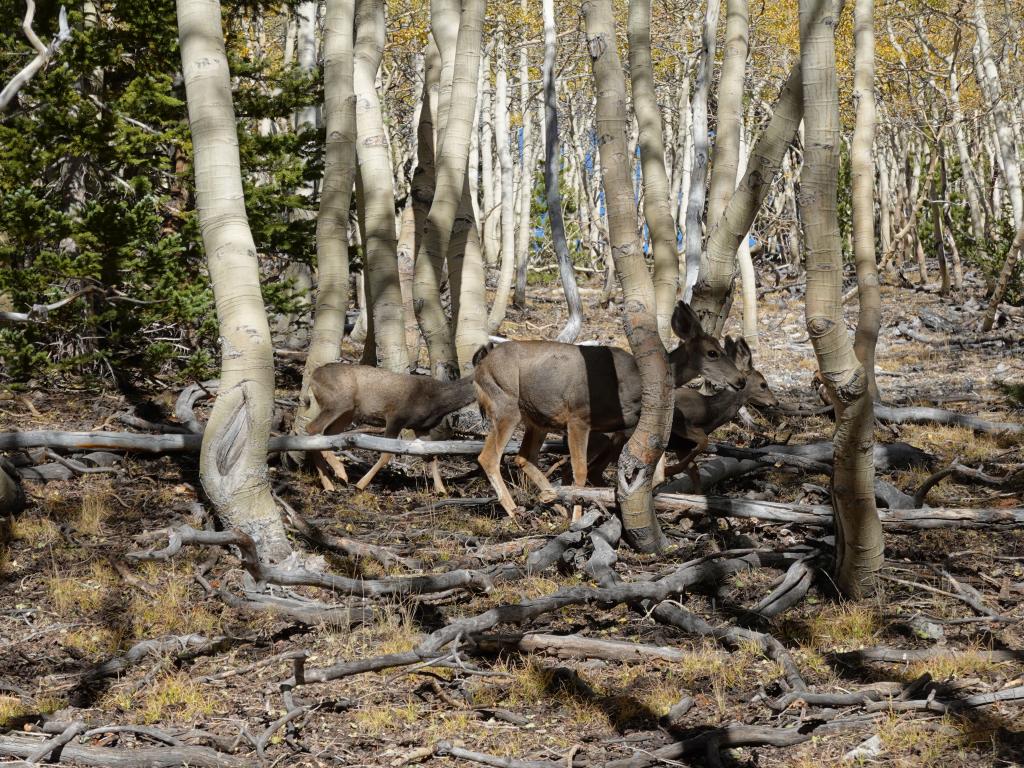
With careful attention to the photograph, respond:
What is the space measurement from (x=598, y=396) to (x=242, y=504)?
3531mm

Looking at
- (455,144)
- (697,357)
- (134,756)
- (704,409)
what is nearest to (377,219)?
(455,144)

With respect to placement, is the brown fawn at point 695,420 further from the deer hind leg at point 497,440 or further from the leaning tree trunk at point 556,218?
the leaning tree trunk at point 556,218

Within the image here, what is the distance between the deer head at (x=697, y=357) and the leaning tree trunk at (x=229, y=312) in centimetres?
391

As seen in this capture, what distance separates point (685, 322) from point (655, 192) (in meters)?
1.21

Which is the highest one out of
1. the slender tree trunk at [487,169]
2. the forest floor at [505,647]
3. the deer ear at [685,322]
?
the slender tree trunk at [487,169]

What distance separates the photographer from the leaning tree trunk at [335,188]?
10914 mm

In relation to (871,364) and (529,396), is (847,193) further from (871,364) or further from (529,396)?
(529,396)

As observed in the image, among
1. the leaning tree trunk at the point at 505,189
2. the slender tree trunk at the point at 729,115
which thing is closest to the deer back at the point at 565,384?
the slender tree trunk at the point at 729,115

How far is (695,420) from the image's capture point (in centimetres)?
1016

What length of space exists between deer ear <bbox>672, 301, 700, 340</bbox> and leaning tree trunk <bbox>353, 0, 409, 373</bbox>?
11.0 ft

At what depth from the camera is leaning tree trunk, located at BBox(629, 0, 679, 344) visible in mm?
9367

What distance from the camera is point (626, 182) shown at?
7699mm

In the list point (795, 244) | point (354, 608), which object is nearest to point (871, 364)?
point (354, 608)

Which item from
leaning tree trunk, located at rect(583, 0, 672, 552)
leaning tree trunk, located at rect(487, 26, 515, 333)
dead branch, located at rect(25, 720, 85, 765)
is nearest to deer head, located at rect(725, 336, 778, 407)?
leaning tree trunk, located at rect(583, 0, 672, 552)
